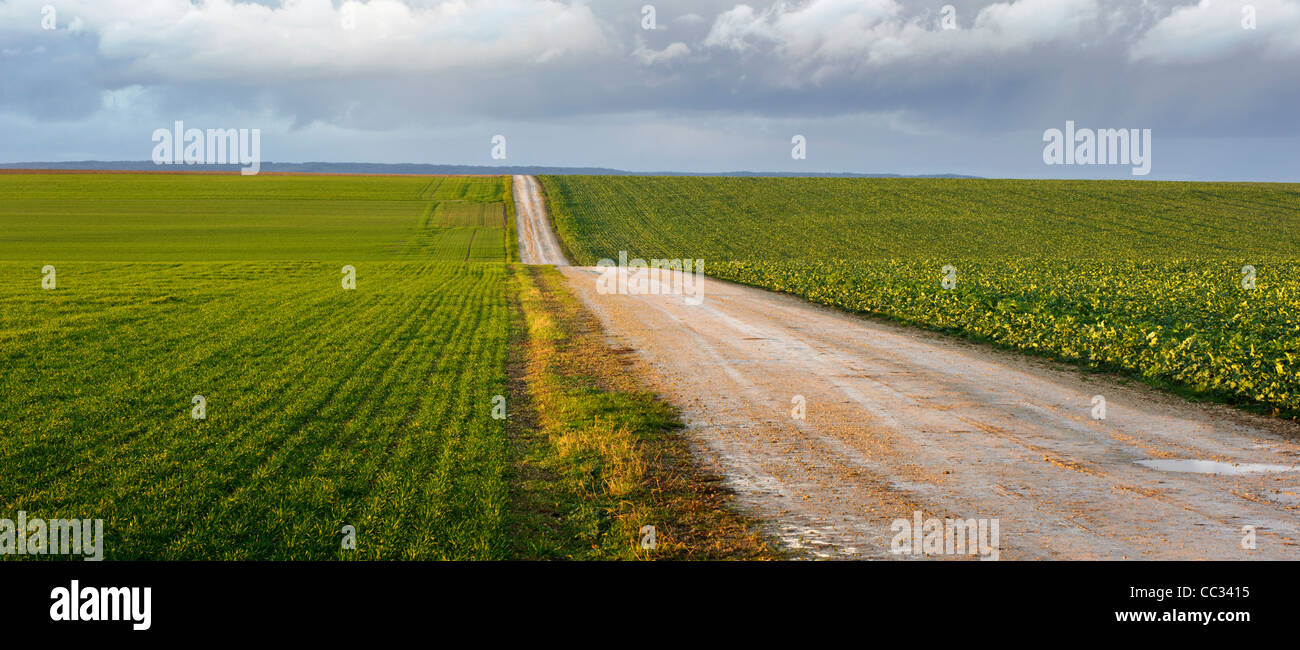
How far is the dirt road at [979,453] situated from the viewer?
7941 mm

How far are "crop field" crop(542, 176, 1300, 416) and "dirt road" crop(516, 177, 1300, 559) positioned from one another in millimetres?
1895

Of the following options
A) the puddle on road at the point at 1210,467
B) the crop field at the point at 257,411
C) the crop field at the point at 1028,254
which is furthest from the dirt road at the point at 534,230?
the puddle on road at the point at 1210,467

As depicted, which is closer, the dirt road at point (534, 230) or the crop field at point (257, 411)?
the crop field at point (257, 411)

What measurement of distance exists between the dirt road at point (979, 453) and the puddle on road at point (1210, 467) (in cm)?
4

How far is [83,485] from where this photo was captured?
30.3 ft

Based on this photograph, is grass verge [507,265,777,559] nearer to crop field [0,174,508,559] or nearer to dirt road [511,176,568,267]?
crop field [0,174,508,559]

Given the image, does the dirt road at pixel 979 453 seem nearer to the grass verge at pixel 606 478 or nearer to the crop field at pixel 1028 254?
the grass verge at pixel 606 478

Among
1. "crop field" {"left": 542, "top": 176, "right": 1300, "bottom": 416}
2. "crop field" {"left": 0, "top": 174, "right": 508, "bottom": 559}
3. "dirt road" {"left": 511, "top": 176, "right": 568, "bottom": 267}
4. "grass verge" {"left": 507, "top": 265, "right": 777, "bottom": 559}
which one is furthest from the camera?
"dirt road" {"left": 511, "top": 176, "right": 568, "bottom": 267}

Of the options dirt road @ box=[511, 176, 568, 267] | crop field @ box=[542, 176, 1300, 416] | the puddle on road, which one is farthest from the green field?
dirt road @ box=[511, 176, 568, 267]

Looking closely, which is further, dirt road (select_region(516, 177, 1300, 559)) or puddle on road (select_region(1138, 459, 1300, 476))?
puddle on road (select_region(1138, 459, 1300, 476))

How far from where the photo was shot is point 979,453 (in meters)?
10.9

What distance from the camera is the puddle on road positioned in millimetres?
9992
